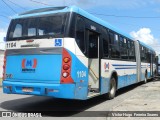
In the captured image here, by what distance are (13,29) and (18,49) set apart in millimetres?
821

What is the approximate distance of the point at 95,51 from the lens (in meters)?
11.2

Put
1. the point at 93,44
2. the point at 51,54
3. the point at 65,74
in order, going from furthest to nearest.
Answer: the point at 93,44 < the point at 51,54 < the point at 65,74

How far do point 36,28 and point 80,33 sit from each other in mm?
1414

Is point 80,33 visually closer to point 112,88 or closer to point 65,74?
point 65,74

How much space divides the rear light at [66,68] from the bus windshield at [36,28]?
0.64 metres

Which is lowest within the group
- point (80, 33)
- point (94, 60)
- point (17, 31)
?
point (94, 60)

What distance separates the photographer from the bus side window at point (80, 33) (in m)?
9.17

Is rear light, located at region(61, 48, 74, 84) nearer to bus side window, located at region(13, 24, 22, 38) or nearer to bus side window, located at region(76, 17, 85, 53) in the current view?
bus side window, located at region(76, 17, 85, 53)

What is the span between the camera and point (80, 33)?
9.35 metres

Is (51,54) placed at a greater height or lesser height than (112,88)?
greater

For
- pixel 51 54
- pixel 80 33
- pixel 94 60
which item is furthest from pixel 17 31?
pixel 94 60

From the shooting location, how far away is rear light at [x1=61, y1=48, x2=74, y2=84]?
858 centimetres

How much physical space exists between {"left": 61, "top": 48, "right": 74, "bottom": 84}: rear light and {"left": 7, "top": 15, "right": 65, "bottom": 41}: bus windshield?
0.64 metres

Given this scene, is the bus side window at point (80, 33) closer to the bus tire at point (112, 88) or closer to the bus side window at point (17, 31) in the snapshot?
the bus side window at point (17, 31)
